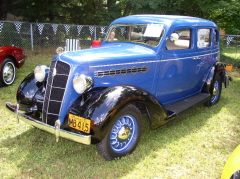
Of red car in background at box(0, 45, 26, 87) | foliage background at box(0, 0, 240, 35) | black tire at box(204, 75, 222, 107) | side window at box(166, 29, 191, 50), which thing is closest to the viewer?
side window at box(166, 29, 191, 50)

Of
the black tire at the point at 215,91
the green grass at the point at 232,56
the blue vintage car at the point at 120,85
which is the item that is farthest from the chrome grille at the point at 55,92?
the green grass at the point at 232,56

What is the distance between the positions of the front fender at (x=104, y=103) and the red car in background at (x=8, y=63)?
402cm

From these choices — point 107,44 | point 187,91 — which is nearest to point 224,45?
point 187,91

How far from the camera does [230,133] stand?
4.17 m

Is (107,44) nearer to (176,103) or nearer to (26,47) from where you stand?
(176,103)

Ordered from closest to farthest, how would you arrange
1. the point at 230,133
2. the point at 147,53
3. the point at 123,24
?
1. the point at 147,53
2. the point at 230,133
3. the point at 123,24

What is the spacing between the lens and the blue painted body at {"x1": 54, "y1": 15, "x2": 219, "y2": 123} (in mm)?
3160

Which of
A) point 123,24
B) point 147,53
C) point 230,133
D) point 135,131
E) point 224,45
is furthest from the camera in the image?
point 224,45

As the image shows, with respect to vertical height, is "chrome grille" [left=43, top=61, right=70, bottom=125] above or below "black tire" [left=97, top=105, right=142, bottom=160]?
above

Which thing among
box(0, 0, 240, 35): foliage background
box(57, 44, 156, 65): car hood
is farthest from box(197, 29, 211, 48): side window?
box(0, 0, 240, 35): foliage background

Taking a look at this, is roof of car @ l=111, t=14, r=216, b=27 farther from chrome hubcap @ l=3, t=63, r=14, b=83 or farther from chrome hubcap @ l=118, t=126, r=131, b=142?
chrome hubcap @ l=3, t=63, r=14, b=83

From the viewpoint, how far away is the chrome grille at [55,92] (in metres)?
3.04

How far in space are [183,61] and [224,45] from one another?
8.43 meters

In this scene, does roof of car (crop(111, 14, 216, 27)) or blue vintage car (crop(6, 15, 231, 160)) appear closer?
blue vintage car (crop(6, 15, 231, 160))
